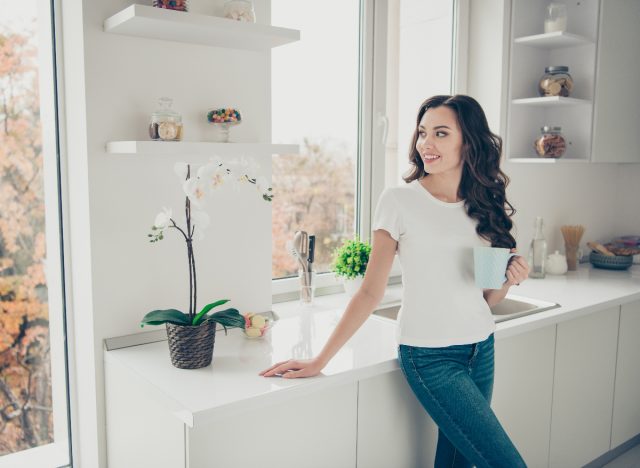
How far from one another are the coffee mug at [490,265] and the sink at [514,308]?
549mm

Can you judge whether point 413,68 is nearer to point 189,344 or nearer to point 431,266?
point 431,266

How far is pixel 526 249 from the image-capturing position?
3234 millimetres

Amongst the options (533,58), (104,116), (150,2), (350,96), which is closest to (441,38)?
(533,58)

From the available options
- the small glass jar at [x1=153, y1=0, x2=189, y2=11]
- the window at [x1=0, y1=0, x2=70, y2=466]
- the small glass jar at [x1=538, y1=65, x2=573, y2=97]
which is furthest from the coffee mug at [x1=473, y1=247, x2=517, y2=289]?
the small glass jar at [x1=538, y1=65, x2=573, y2=97]

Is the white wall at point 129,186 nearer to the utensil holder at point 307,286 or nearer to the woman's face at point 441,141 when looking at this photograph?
the utensil holder at point 307,286

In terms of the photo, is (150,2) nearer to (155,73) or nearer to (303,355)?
(155,73)

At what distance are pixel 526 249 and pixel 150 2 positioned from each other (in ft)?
7.27

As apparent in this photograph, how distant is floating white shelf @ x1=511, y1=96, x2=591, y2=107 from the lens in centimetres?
284

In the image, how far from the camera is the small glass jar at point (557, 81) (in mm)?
2898

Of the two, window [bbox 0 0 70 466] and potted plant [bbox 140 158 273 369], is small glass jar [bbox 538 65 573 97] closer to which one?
potted plant [bbox 140 158 273 369]

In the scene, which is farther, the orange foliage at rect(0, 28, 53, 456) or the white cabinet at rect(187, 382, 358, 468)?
the orange foliage at rect(0, 28, 53, 456)

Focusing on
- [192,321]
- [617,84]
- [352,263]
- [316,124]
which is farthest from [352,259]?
[617,84]

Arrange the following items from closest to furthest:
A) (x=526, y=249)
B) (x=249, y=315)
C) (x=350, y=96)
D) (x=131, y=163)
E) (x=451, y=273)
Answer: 1. (x=451, y=273)
2. (x=131, y=163)
3. (x=249, y=315)
4. (x=350, y=96)
5. (x=526, y=249)

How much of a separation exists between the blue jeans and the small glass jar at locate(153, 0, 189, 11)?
1103 millimetres
